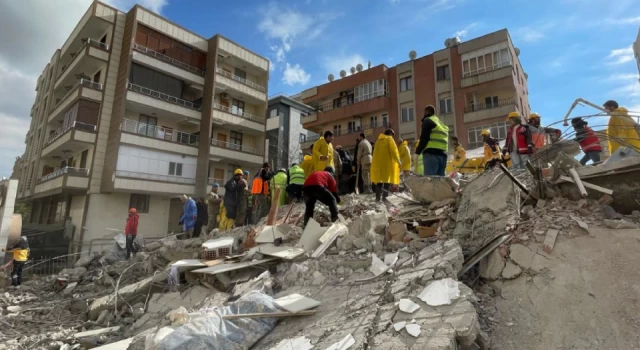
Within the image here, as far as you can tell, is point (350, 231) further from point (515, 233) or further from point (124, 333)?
point (124, 333)

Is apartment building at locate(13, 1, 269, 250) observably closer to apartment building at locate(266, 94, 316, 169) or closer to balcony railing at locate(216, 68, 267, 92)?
balcony railing at locate(216, 68, 267, 92)

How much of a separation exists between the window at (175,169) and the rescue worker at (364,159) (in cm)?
1779

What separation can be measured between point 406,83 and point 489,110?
761 cm

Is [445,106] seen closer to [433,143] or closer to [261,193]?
[261,193]

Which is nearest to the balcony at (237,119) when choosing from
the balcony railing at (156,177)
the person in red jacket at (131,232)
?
the balcony railing at (156,177)

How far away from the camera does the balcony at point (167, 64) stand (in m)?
21.9

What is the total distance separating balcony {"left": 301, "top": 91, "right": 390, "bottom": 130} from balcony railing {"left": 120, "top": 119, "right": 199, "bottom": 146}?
12.1 metres

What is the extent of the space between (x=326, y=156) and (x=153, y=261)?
482 centimetres

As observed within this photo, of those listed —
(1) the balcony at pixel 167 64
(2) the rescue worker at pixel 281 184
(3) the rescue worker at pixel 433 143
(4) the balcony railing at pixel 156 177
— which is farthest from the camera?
(1) the balcony at pixel 167 64

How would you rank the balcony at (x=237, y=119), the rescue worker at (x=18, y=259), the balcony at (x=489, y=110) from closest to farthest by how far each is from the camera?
the rescue worker at (x=18, y=259) → the balcony at (x=489, y=110) → the balcony at (x=237, y=119)

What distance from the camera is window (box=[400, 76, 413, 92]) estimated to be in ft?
92.3

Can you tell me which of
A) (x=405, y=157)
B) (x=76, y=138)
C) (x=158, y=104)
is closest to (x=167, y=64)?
(x=158, y=104)

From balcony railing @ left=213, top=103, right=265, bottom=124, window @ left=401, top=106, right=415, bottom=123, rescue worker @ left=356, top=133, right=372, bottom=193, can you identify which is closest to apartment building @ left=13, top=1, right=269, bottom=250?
balcony railing @ left=213, top=103, right=265, bottom=124

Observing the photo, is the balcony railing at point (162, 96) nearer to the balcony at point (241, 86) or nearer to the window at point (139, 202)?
the balcony at point (241, 86)
